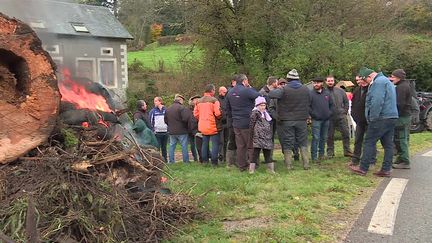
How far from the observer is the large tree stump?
4.64m

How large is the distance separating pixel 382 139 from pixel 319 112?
1.62 m

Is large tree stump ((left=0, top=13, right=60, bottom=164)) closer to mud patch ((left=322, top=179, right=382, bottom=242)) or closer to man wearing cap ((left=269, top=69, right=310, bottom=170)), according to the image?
mud patch ((left=322, top=179, right=382, bottom=242))

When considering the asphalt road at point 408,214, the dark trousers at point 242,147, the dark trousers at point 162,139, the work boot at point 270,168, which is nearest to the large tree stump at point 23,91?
the asphalt road at point 408,214

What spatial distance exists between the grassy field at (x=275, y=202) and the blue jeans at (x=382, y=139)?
0.34 meters

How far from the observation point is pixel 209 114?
8.81 meters

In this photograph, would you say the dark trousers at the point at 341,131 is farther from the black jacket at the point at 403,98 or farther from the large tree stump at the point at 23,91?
the large tree stump at the point at 23,91

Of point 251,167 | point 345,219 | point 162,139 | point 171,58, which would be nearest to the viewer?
point 345,219

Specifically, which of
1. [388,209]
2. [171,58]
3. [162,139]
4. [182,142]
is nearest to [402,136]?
[388,209]

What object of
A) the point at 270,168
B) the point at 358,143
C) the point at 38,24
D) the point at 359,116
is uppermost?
the point at 38,24

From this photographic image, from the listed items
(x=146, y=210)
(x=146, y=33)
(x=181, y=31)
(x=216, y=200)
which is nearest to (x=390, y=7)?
(x=181, y=31)

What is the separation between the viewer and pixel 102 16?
24312 mm

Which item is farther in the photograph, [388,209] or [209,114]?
[209,114]

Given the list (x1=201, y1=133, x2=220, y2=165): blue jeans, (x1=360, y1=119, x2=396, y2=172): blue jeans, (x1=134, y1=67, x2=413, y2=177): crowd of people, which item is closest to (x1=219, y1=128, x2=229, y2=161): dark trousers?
(x1=134, y1=67, x2=413, y2=177): crowd of people

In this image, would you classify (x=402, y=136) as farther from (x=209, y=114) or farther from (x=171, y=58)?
(x=171, y=58)
